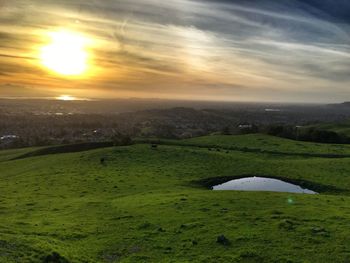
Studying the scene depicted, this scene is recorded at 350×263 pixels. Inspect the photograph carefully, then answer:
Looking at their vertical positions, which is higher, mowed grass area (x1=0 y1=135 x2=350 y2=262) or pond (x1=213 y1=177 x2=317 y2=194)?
mowed grass area (x1=0 y1=135 x2=350 y2=262)

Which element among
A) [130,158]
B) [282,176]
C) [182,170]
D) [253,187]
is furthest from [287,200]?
[130,158]

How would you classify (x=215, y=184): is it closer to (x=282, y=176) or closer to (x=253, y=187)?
(x=253, y=187)

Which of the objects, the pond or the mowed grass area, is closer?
the mowed grass area

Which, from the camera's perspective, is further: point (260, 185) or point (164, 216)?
point (260, 185)

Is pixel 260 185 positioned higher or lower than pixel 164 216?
lower
